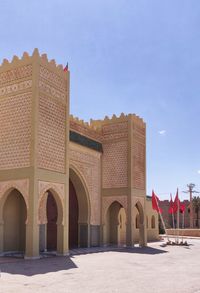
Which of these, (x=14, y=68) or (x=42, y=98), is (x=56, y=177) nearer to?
(x=42, y=98)

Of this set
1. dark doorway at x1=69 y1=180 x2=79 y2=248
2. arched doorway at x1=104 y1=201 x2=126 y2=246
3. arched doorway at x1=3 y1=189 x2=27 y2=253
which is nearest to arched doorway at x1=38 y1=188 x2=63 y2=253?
arched doorway at x1=3 y1=189 x2=27 y2=253

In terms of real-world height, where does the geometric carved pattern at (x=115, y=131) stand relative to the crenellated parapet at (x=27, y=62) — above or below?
below

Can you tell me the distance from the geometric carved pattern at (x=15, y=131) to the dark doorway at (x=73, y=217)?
5.80 m

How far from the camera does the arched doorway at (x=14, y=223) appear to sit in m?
15.2

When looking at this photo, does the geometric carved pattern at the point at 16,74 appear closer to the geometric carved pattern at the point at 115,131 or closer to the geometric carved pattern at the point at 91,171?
the geometric carved pattern at the point at 91,171

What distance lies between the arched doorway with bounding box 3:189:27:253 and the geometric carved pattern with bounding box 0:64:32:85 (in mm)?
4289

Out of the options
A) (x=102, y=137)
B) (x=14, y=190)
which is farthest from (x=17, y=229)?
(x=102, y=137)

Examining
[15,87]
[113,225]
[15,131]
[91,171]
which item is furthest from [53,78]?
[113,225]

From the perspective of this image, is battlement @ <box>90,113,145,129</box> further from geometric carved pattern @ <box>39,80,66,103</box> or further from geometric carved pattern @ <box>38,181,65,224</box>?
geometric carved pattern @ <box>38,181,65,224</box>

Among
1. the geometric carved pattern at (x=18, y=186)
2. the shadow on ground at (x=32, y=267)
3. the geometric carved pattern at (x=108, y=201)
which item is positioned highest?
the geometric carved pattern at (x=18, y=186)

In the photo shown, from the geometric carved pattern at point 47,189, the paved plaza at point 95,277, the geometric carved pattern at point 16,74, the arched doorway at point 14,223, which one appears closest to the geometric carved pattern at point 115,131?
the geometric carved pattern at point 47,189

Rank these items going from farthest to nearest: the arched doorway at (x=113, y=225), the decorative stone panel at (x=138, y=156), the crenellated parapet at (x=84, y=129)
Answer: the arched doorway at (x=113, y=225) < the decorative stone panel at (x=138, y=156) < the crenellated parapet at (x=84, y=129)

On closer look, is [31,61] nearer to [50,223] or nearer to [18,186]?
[18,186]

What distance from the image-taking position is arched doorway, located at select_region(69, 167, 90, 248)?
64.1 ft
